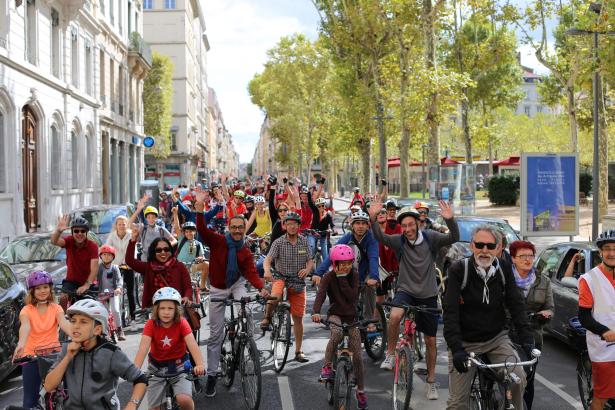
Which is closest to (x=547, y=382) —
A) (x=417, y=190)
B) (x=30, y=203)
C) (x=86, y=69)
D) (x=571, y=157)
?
(x=571, y=157)

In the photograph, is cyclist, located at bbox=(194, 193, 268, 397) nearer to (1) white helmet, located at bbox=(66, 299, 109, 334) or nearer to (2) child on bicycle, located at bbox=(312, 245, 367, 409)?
(2) child on bicycle, located at bbox=(312, 245, 367, 409)

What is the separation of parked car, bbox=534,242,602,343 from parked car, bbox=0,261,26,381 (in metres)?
5.79

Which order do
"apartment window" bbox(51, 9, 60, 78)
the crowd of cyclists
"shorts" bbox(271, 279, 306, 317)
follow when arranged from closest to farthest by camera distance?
the crowd of cyclists
"shorts" bbox(271, 279, 306, 317)
"apartment window" bbox(51, 9, 60, 78)

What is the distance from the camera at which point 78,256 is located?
840 cm

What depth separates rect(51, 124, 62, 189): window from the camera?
84.1 feet

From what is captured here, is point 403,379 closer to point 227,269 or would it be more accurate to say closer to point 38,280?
point 227,269

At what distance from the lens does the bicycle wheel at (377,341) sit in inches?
341

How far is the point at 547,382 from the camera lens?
7777mm

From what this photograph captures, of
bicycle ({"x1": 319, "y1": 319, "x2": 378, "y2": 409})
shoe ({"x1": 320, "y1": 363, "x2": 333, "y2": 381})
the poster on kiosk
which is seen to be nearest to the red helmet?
shoe ({"x1": 320, "y1": 363, "x2": 333, "y2": 381})

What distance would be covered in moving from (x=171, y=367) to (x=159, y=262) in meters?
→ 1.67

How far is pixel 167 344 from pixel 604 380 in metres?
3.17

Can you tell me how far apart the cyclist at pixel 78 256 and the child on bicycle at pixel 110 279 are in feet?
2.30

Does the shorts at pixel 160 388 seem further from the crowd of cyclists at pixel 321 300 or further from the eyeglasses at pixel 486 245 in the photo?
the eyeglasses at pixel 486 245

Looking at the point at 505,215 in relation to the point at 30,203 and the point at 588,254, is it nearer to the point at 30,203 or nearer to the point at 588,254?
the point at 30,203
